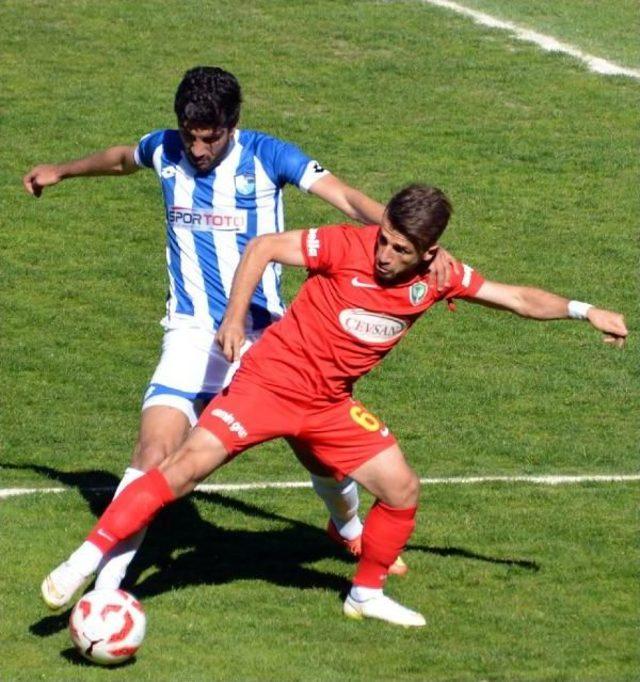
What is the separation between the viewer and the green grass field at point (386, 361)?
920 centimetres

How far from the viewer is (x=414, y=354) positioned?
16.0 metres

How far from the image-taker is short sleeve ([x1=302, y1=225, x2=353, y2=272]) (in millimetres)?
9008

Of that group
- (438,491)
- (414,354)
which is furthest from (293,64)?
(438,491)

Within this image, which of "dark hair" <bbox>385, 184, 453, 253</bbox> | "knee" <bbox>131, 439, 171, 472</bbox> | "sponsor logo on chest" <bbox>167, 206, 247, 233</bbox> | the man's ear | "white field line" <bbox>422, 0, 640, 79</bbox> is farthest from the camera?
"white field line" <bbox>422, 0, 640, 79</bbox>

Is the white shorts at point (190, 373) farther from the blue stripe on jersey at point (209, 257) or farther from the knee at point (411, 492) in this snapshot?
the knee at point (411, 492)

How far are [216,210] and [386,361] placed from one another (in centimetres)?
581

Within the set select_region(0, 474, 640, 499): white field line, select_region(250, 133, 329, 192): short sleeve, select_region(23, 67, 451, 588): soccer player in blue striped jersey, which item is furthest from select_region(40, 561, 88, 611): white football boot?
select_region(0, 474, 640, 499): white field line

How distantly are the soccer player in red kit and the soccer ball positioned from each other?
0.15m

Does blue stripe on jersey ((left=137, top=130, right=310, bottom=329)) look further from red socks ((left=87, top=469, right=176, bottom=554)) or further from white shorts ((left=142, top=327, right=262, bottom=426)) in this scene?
Result: red socks ((left=87, top=469, right=176, bottom=554))

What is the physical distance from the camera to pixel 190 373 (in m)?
9.97

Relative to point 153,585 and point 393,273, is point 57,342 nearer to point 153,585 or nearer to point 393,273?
point 153,585

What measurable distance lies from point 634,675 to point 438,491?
3649 mm

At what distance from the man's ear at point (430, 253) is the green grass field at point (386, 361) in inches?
73.5

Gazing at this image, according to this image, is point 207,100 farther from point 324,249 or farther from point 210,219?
point 324,249
